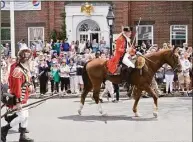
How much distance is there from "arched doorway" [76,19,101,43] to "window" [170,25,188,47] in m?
4.39

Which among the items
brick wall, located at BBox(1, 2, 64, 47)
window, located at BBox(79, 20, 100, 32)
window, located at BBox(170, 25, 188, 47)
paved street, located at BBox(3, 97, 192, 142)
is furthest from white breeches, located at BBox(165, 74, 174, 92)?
brick wall, located at BBox(1, 2, 64, 47)

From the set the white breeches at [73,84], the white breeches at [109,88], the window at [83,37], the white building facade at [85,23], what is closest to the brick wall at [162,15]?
the white building facade at [85,23]

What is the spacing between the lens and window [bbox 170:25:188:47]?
2875 centimetres

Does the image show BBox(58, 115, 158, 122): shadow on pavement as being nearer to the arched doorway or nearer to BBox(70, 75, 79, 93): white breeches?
BBox(70, 75, 79, 93): white breeches

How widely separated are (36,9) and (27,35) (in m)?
1.65

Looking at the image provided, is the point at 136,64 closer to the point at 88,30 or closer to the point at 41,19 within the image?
the point at 88,30

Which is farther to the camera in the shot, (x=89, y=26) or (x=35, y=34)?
(x=35, y=34)

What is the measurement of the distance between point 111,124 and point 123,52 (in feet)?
6.31

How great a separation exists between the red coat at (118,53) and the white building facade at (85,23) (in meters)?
16.3

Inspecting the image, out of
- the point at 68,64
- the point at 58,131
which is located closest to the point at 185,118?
the point at 58,131

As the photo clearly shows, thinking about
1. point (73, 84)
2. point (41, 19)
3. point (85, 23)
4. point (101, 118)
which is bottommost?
point (101, 118)

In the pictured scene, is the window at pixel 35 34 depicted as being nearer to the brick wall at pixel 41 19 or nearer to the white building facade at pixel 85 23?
the brick wall at pixel 41 19

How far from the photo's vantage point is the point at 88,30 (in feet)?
95.1

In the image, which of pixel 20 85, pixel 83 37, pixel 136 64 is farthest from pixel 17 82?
pixel 83 37
